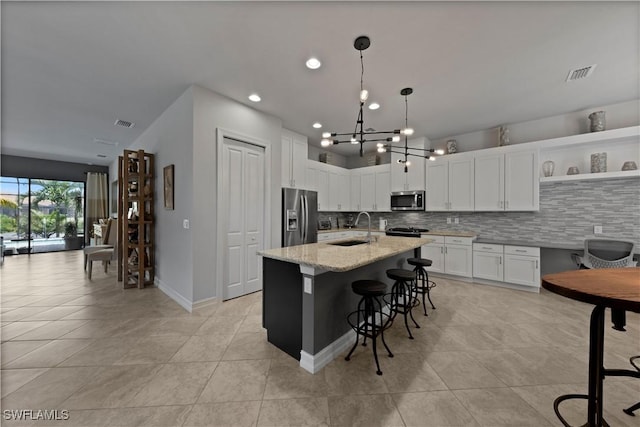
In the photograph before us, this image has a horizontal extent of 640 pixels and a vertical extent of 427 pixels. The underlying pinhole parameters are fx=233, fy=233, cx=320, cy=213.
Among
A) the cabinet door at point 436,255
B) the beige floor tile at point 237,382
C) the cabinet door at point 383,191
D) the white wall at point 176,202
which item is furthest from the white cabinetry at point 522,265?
the white wall at point 176,202

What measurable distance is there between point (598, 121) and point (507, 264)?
2.50 m

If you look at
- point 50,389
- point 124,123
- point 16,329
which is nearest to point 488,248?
point 50,389

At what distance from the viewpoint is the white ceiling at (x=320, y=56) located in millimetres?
1908

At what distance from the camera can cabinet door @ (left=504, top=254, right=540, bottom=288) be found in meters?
3.71

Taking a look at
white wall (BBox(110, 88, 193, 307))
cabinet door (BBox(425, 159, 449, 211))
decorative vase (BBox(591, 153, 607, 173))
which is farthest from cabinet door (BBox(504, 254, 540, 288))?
white wall (BBox(110, 88, 193, 307))

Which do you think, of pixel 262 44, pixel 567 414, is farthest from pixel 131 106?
pixel 567 414

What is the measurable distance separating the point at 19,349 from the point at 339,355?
2946 millimetres

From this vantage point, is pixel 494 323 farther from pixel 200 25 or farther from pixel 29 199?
pixel 29 199

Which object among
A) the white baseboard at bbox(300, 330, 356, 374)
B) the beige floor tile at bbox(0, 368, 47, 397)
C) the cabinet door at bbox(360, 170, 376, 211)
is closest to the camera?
the beige floor tile at bbox(0, 368, 47, 397)

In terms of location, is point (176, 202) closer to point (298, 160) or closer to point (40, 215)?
point (298, 160)

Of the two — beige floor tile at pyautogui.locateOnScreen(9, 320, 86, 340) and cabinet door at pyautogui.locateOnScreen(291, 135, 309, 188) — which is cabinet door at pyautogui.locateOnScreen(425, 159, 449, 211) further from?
beige floor tile at pyautogui.locateOnScreen(9, 320, 86, 340)

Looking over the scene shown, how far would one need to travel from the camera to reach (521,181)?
3.98 m

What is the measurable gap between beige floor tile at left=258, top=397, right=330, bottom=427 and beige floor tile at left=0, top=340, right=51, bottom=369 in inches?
91.7

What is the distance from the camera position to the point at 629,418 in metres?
1.46
